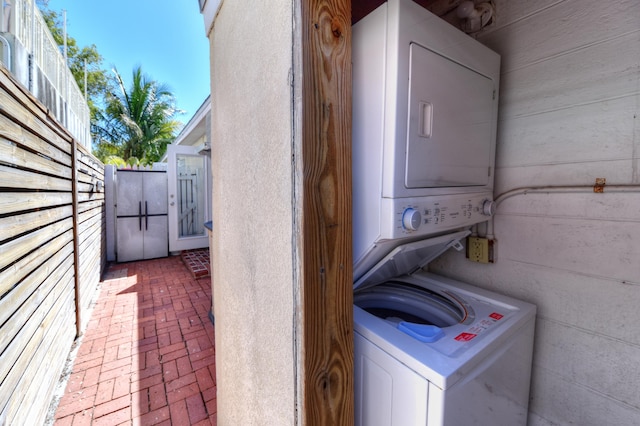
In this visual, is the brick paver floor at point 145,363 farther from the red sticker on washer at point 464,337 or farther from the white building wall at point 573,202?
the white building wall at point 573,202

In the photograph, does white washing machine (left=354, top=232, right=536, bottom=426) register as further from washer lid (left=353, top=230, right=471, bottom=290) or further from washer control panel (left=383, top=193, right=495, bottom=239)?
washer control panel (left=383, top=193, right=495, bottom=239)

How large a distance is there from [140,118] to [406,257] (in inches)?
607

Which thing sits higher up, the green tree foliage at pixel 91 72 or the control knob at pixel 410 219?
the green tree foliage at pixel 91 72

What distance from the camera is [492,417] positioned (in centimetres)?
114

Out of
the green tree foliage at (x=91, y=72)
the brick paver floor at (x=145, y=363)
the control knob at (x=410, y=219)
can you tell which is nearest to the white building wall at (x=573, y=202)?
the control knob at (x=410, y=219)

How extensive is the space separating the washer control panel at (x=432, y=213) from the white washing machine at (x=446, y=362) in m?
0.14

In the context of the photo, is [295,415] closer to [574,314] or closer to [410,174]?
[410,174]

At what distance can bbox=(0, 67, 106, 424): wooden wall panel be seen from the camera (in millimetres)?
1316

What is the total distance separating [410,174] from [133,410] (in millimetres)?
2471

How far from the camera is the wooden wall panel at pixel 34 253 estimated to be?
1316mm

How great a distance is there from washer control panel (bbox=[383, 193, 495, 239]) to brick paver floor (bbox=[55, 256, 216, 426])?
6.37ft

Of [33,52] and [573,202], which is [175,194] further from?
[573,202]

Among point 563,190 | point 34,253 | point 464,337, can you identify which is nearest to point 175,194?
point 34,253

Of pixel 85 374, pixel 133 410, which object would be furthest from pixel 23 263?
pixel 85 374
